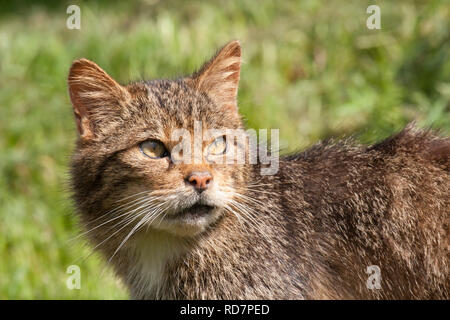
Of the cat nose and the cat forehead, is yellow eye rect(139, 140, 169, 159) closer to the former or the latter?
the cat forehead

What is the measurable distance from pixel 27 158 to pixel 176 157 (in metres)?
3.82

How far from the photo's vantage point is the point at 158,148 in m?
4.16

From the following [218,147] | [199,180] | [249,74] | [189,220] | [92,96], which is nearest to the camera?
[199,180]

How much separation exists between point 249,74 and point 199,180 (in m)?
3.89

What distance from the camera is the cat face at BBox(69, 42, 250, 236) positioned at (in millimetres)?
3957

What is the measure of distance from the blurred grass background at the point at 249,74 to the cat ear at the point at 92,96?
2157 mm

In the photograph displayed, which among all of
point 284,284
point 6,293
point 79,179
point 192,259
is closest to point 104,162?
point 79,179

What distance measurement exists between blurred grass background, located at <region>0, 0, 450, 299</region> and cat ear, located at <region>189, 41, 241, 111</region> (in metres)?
2.17

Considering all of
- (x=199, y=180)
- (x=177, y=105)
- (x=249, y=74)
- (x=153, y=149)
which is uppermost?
(x=249, y=74)

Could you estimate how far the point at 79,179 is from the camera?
4.41 meters

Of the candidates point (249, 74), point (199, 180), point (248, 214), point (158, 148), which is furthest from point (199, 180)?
point (249, 74)

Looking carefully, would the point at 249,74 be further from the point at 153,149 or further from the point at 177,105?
the point at 153,149

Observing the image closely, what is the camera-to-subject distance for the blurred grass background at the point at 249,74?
22.6 ft

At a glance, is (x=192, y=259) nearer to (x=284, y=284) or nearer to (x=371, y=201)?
(x=284, y=284)
